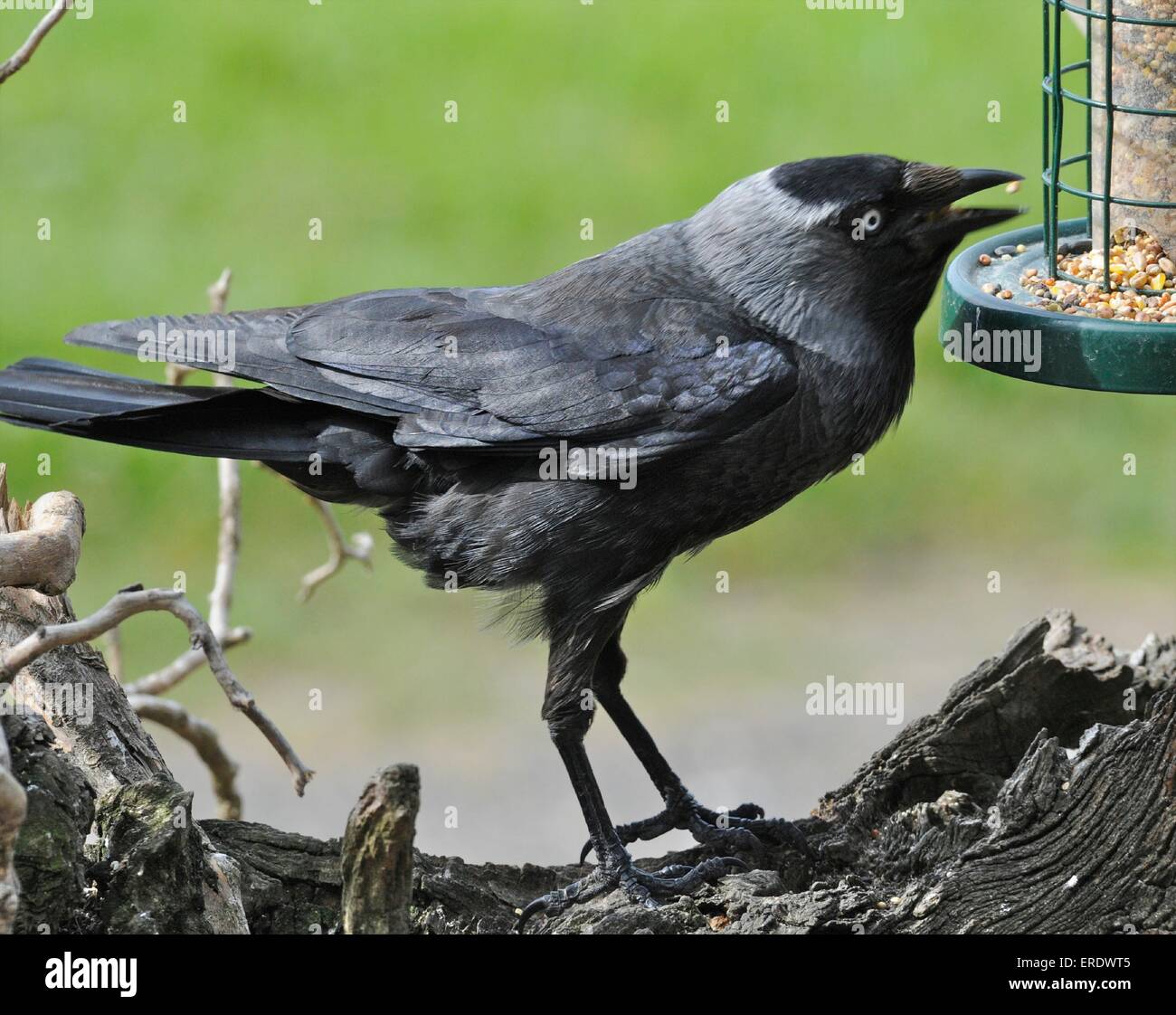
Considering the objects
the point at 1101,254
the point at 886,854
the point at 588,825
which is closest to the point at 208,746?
the point at 588,825

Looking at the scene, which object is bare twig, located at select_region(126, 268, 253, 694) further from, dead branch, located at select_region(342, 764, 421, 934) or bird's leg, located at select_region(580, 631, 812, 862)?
dead branch, located at select_region(342, 764, 421, 934)

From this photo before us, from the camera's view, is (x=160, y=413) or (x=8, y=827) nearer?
(x=8, y=827)

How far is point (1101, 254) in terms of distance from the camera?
3.79 m

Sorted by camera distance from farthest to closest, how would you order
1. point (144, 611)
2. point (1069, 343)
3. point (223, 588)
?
point (223, 588), point (1069, 343), point (144, 611)

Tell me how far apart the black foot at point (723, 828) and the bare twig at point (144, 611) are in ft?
3.91

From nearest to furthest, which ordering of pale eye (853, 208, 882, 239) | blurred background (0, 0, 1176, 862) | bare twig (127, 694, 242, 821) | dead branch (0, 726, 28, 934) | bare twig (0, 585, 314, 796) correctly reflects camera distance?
dead branch (0, 726, 28, 934), bare twig (0, 585, 314, 796), pale eye (853, 208, 882, 239), bare twig (127, 694, 242, 821), blurred background (0, 0, 1176, 862)

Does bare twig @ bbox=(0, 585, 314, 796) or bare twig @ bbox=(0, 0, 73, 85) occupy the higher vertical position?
bare twig @ bbox=(0, 0, 73, 85)

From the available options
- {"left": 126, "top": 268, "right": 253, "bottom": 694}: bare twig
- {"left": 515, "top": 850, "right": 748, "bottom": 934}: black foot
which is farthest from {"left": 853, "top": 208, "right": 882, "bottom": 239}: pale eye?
{"left": 126, "top": 268, "right": 253, "bottom": 694}: bare twig

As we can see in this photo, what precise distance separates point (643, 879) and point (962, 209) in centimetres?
168

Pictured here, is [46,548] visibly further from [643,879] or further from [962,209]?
[962,209]

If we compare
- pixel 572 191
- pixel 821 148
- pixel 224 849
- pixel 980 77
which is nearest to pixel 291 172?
pixel 572 191

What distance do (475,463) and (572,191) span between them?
5445 millimetres

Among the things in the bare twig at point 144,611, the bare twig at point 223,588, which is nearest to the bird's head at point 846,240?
the bare twig at point 223,588

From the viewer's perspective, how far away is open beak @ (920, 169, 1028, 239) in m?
3.50
